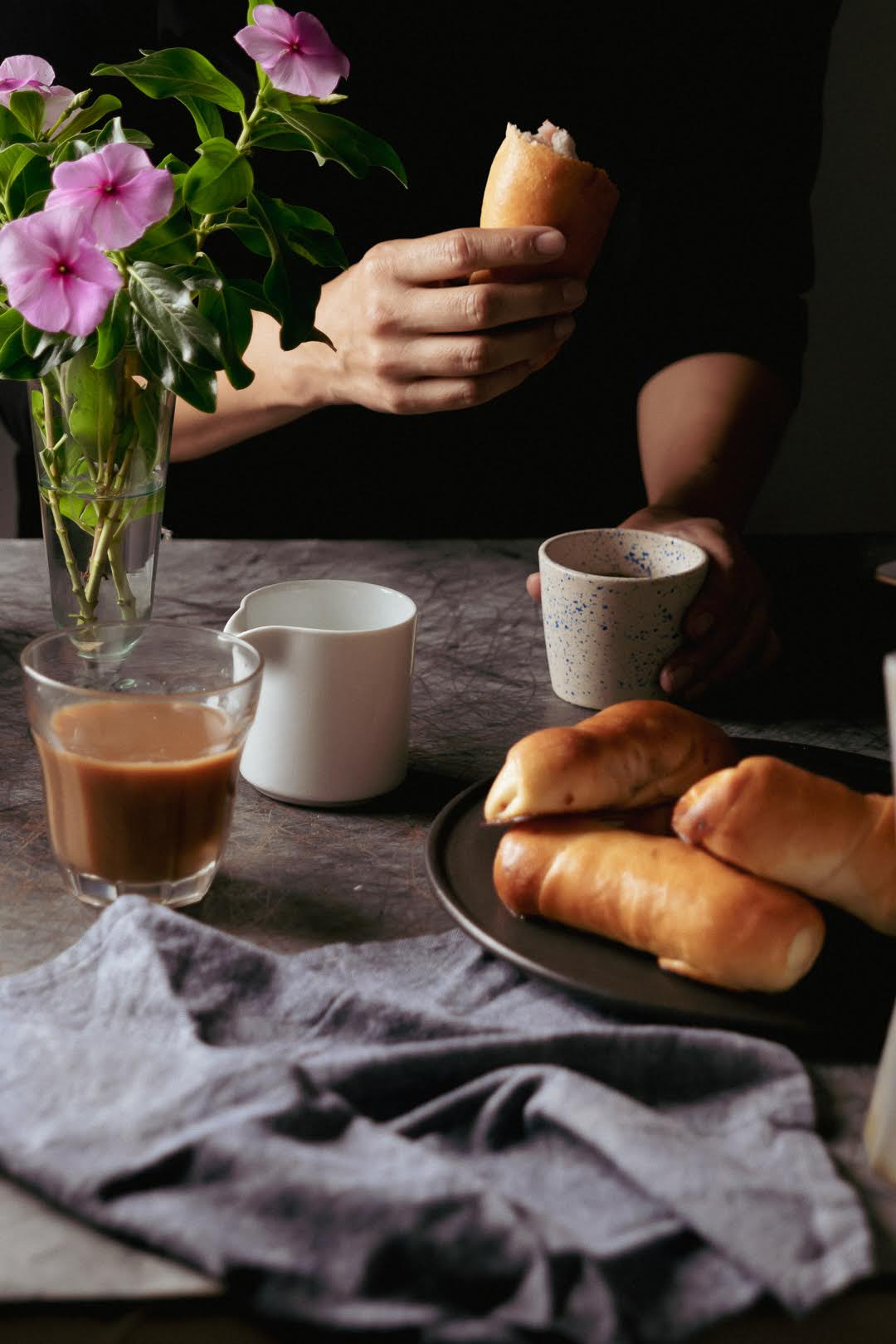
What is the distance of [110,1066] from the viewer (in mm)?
589

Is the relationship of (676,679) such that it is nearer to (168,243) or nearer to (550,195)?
(550,195)

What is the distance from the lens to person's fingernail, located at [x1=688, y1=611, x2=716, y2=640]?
1.05 m

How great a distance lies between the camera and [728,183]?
1645 millimetres

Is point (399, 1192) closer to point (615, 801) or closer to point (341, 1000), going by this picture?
point (341, 1000)

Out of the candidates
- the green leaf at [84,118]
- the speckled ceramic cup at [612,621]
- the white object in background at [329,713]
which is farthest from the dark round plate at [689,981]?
the green leaf at [84,118]

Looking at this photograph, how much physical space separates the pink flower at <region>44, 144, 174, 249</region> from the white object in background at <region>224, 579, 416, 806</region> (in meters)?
0.25

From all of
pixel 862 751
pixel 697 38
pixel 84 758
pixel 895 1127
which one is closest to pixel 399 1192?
pixel 895 1127

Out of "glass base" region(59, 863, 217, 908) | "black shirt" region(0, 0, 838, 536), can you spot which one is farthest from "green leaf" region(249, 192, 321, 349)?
"black shirt" region(0, 0, 838, 536)

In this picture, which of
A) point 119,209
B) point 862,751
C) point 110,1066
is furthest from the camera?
point 862,751

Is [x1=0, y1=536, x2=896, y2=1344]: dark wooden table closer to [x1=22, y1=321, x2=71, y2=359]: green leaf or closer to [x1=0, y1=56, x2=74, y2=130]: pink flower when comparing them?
[x1=22, y1=321, x2=71, y2=359]: green leaf

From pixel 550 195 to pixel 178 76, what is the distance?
288mm

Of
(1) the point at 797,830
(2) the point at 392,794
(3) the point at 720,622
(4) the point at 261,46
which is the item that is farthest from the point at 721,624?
(4) the point at 261,46

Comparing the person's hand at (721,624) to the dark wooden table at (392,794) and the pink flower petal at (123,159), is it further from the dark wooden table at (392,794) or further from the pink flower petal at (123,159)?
the pink flower petal at (123,159)

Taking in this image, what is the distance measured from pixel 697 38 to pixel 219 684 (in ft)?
3.98
